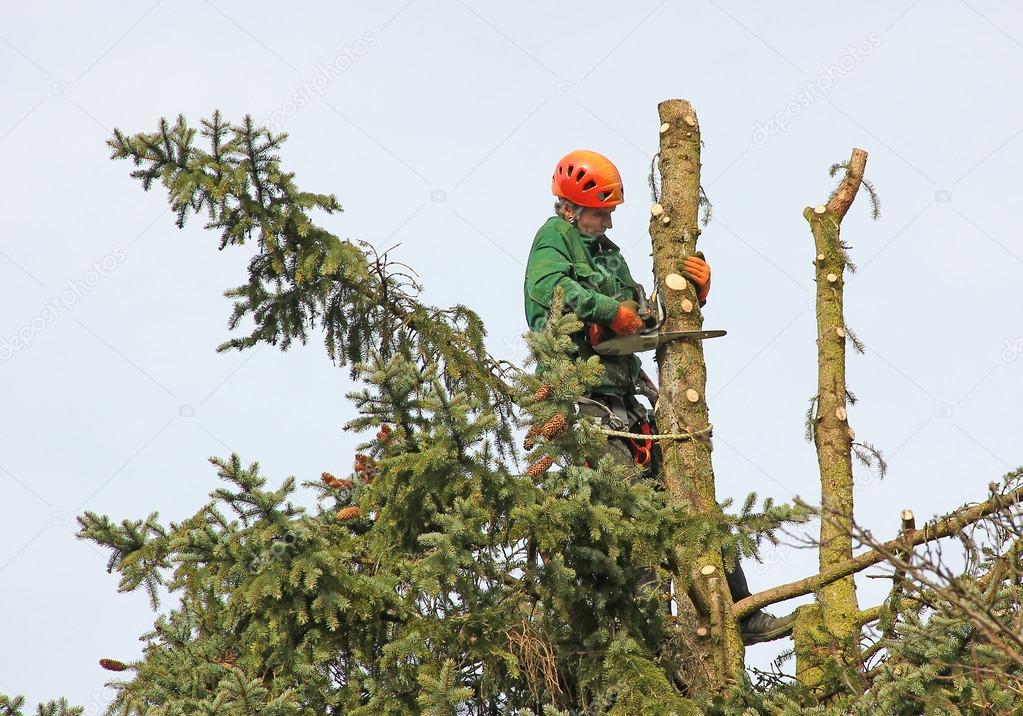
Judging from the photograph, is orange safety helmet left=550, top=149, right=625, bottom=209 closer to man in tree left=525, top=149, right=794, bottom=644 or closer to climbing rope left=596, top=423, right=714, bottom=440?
man in tree left=525, top=149, right=794, bottom=644

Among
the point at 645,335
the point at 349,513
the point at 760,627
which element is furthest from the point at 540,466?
the point at 760,627

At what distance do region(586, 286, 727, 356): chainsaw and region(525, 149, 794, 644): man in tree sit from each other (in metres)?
0.01

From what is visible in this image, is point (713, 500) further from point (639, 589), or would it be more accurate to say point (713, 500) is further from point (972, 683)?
point (972, 683)

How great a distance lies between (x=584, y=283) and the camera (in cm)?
831

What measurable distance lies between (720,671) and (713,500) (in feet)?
3.11

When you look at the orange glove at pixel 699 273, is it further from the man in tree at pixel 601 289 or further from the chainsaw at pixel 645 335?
the chainsaw at pixel 645 335

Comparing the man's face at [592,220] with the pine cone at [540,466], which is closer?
the pine cone at [540,466]

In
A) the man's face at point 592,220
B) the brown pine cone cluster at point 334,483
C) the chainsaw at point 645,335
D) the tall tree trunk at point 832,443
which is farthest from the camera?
the man's face at point 592,220

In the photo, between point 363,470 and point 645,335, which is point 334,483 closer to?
point 363,470

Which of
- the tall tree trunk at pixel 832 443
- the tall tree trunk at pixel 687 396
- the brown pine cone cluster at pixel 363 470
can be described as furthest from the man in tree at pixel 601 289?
the brown pine cone cluster at pixel 363 470

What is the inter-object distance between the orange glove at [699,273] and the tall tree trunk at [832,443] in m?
0.65

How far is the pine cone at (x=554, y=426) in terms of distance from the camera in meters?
6.43

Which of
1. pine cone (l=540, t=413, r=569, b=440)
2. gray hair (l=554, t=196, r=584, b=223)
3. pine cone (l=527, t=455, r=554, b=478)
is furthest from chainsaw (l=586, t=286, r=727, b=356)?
pine cone (l=540, t=413, r=569, b=440)

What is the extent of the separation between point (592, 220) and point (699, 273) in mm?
648
